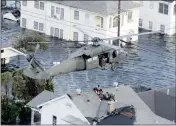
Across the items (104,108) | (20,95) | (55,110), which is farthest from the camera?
(20,95)

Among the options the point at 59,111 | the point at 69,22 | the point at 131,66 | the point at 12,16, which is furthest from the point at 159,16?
the point at 59,111

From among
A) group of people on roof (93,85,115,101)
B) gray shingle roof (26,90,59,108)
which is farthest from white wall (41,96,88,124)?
group of people on roof (93,85,115,101)

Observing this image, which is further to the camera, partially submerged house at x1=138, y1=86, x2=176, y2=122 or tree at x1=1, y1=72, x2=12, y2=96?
tree at x1=1, y1=72, x2=12, y2=96

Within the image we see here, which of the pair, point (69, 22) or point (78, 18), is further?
point (69, 22)

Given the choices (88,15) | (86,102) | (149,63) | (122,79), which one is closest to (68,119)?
(86,102)

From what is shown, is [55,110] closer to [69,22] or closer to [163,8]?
[69,22]

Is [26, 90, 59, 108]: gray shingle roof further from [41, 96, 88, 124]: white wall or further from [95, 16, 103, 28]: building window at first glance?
[95, 16, 103, 28]: building window

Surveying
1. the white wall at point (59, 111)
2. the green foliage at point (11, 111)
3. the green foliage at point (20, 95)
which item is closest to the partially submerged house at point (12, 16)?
the green foliage at point (20, 95)
